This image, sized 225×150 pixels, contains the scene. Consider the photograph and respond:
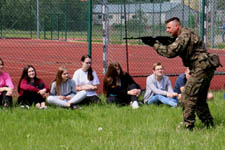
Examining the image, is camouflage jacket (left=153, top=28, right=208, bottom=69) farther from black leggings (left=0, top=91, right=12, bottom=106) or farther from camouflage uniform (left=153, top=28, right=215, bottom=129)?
black leggings (left=0, top=91, right=12, bottom=106)

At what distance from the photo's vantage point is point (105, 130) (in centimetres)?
687

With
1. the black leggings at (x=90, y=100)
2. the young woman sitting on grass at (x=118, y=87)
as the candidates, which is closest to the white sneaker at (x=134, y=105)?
the young woman sitting on grass at (x=118, y=87)

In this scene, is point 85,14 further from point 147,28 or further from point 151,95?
point 151,95

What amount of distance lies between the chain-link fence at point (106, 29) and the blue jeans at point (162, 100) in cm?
156

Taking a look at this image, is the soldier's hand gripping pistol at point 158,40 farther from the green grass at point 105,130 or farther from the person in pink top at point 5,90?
the person in pink top at point 5,90

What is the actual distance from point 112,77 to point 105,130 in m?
2.78

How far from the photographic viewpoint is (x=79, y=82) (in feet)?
32.3

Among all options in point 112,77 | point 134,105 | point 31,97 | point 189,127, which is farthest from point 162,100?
point 31,97

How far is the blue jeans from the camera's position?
9289mm

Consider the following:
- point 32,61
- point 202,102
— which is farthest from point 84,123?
point 32,61

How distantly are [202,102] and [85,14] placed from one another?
19.3 metres

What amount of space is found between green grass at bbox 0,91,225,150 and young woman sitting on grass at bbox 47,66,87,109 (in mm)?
273

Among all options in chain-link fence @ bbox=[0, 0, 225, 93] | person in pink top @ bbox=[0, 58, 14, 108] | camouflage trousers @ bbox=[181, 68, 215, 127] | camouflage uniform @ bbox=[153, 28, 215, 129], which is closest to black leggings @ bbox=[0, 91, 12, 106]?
person in pink top @ bbox=[0, 58, 14, 108]

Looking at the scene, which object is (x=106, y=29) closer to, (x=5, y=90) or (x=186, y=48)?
(x=5, y=90)
